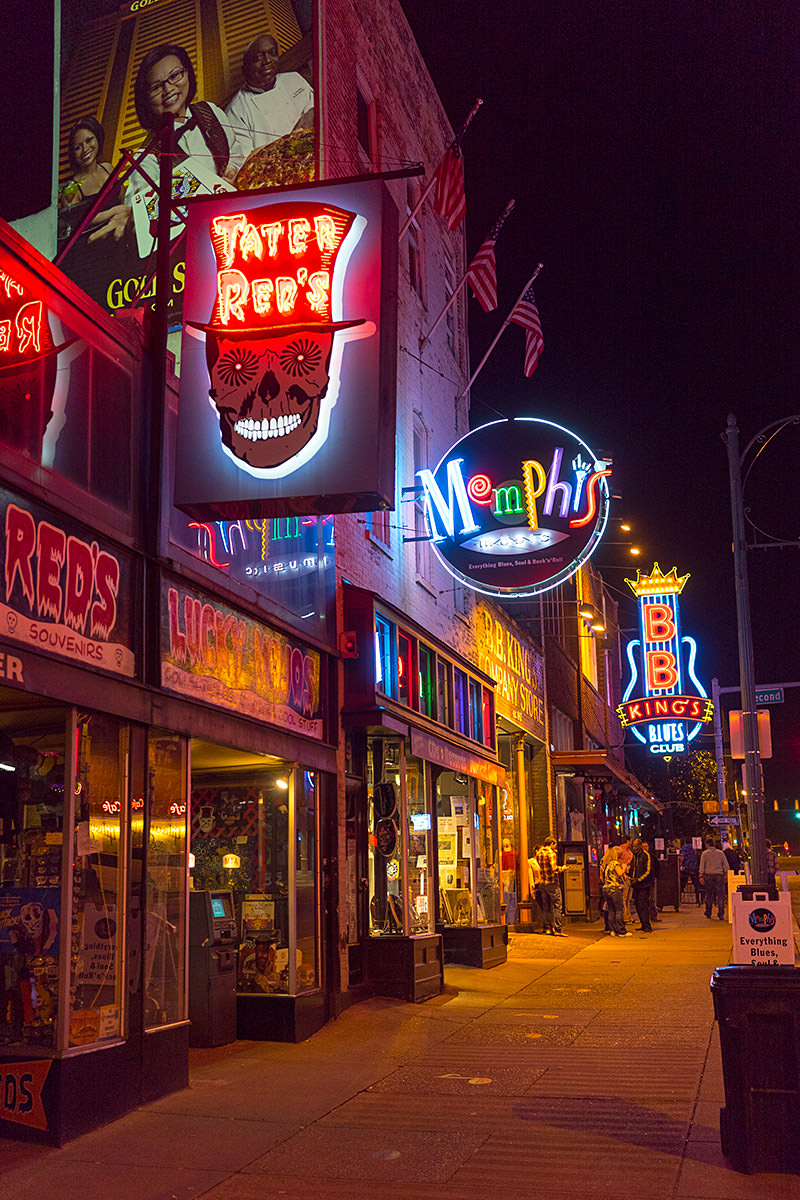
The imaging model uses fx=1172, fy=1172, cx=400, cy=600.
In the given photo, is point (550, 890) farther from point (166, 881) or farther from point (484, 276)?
point (166, 881)

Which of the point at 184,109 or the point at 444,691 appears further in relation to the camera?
the point at 444,691

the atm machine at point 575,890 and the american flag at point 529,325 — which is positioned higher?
the american flag at point 529,325

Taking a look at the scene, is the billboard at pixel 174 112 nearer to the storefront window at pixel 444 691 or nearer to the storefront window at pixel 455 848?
the storefront window at pixel 444 691

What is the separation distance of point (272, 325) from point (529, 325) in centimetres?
1049

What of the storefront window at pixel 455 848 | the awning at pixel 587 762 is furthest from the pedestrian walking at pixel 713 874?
the storefront window at pixel 455 848

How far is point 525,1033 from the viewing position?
12.0 metres

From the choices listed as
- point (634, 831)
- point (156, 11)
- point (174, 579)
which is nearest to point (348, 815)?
point (174, 579)

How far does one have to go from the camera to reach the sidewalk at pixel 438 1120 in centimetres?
679

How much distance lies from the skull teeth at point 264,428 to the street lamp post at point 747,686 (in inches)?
396

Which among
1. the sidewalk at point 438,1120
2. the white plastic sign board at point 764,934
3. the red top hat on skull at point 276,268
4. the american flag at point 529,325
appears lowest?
the sidewalk at point 438,1120

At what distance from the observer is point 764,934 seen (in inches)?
307

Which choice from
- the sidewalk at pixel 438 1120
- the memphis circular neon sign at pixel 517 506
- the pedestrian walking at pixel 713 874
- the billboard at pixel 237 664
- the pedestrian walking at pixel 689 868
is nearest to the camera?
the sidewalk at pixel 438 1120

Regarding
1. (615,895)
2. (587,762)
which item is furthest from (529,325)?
(587,762)

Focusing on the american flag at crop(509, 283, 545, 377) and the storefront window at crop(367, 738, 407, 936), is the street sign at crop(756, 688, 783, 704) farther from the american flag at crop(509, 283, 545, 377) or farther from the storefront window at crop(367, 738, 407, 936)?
the storefront window at crop(367, 738, 407, 936)
